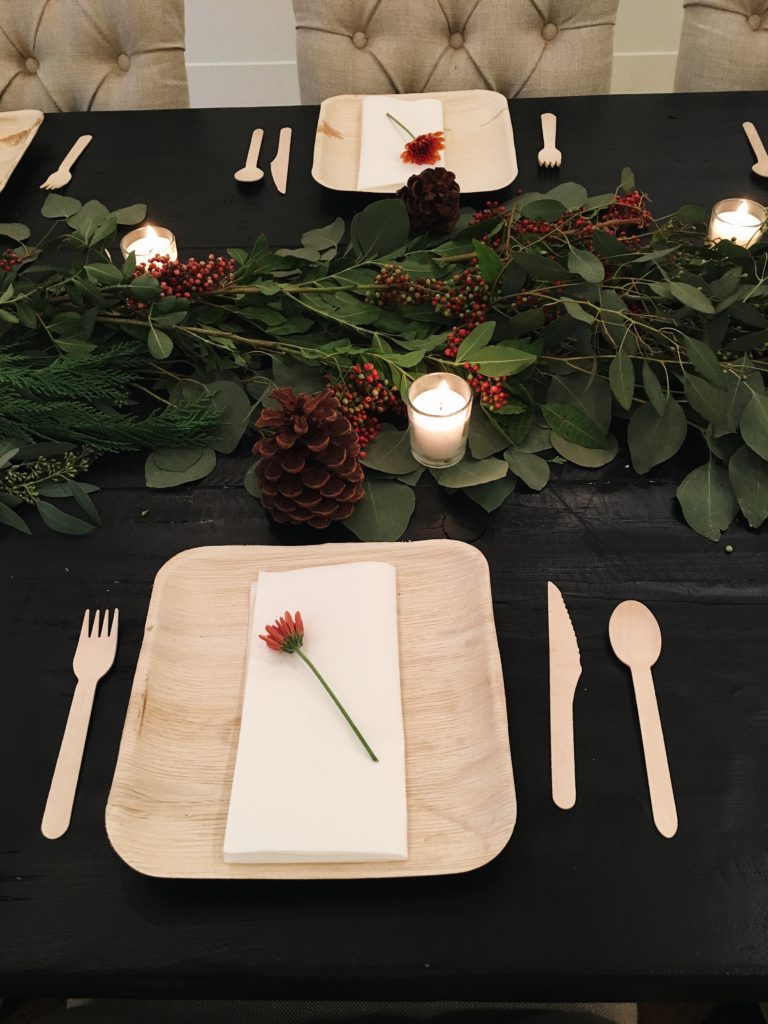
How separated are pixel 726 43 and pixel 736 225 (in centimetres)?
67

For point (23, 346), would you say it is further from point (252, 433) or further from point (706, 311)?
point (706, 311)

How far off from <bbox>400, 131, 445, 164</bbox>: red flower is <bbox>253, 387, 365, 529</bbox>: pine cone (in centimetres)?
55

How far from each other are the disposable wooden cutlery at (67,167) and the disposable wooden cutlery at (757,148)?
0.98m

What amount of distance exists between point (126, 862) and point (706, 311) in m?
0.68

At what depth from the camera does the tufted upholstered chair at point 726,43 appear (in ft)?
4.61

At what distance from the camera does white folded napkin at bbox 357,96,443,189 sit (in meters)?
1.16

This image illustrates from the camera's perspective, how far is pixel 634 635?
711 mm

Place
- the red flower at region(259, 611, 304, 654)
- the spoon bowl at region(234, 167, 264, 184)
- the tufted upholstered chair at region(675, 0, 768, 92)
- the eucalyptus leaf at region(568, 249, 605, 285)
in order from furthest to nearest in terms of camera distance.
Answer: the tufted upholstered chair at region(675, 0, 768, 92), the spoon bowl at region(234, 167, 264, 184), the eucalyptus leaf at region(568, 249, 605, 285), the red flower at region(259, 611, 304, 654)

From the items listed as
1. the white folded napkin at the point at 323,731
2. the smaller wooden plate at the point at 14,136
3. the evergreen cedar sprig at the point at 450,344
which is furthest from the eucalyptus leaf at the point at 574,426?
the smaller wooden plate at the point at 14,136

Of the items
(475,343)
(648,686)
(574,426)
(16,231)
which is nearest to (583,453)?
(574,426)

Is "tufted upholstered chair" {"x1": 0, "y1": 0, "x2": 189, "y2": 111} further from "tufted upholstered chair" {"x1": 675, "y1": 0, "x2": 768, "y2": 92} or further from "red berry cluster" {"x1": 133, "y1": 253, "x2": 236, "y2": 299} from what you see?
"tufted upholstered chair" {"x1": 675, "y1": 0, "x2": 768, "y2": 92}

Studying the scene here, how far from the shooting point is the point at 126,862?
23.1 inches

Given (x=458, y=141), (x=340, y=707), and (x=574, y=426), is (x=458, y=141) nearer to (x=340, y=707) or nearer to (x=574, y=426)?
(x=574, y=426)

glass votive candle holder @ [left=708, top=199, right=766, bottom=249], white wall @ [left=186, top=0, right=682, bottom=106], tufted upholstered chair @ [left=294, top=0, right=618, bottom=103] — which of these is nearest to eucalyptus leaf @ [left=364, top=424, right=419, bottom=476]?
glass votive candle holder @ [left=708, top=199, right=766, bottom=249]
